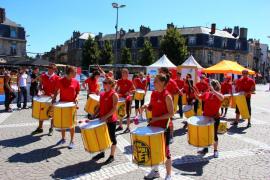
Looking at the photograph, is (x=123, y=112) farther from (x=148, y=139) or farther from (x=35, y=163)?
(x=148, y=139)

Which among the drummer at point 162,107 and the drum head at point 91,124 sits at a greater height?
the drummer at point 162,107

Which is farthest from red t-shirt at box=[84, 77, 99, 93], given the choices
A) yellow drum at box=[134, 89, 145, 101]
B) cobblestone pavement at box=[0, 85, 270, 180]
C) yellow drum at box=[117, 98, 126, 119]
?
cobblestone pavement at box=[0, 85, 270, 180]

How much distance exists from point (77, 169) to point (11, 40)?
2412 inches

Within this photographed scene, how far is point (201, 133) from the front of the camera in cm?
739

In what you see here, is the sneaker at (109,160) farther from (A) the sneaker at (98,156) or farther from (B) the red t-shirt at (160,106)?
(B) the red t-shirt at (160,106)

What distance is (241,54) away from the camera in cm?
6969

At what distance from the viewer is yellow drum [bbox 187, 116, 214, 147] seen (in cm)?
738

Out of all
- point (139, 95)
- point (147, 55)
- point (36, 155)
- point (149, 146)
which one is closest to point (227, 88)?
point (139, 95)

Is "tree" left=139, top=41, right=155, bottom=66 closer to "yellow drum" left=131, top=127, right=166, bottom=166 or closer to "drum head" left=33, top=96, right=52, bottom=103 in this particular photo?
"drum head" left=33, top=96, right=52, bottom=103

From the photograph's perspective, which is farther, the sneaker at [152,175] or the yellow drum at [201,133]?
the yellow drum at [201,133]

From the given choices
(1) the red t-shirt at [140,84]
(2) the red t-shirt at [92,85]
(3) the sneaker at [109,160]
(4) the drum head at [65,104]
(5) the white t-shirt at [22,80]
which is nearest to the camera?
(3) the sneaker at [109,160]

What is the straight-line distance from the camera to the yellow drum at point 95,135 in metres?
6.56

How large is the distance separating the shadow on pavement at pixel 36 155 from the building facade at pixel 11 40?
56903mm

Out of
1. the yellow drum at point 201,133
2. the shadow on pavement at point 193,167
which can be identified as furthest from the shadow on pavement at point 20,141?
the yellow drum at point 201,133
